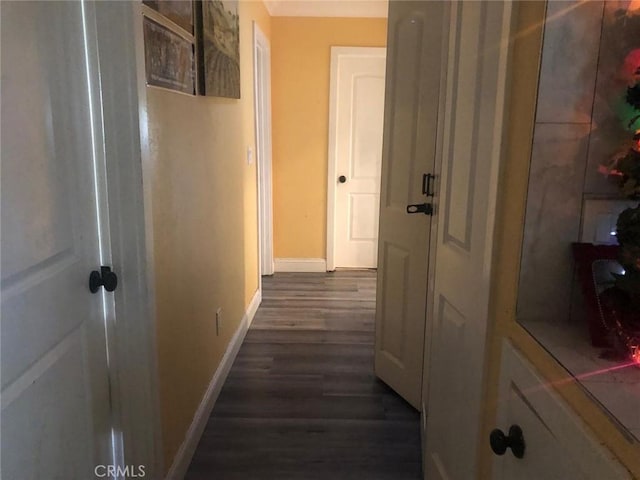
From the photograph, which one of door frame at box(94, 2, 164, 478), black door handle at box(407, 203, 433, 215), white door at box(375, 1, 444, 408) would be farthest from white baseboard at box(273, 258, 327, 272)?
door frame at box(94, 2, 164, 478)

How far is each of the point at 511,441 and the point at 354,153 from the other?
12.6 ft

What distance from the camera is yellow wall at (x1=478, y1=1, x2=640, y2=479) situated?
1.05 metres

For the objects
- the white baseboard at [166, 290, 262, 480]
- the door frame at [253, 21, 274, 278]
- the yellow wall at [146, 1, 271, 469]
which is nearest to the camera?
the yellow wall at [146, 1, 271, 469]

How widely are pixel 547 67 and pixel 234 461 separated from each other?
1.84 metres

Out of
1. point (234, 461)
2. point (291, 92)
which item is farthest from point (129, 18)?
point (291, 92)

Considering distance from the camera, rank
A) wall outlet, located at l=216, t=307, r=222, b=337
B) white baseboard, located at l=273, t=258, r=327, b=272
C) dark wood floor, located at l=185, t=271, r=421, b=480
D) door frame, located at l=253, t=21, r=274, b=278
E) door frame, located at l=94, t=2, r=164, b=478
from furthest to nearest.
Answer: white baseboard, located at l=273, t=258, r=327, b=272, door frame, located at l=253, t=21, r=274, b=278, wall outlet, located at l=216, t=307, r=222, b=337, dark wood floor, located at l=185, t=271, r=421, b=480, door frame, located at l=94, t=2, r=164, b=478

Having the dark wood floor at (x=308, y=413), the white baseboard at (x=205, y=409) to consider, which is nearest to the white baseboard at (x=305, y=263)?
the dark wood floor at (x=308, y=413)

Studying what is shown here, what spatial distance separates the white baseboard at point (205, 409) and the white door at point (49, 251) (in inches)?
18.8

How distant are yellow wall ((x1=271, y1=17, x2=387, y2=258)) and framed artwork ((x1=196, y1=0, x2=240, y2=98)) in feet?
5.57

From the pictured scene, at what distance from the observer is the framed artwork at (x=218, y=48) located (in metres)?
2.11

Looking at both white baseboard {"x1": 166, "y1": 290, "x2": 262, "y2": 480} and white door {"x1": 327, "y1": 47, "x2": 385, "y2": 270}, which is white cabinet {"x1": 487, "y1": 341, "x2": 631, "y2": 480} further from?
white door {"x1": 327, "y1": 47, "x2": 385, "y2": 270}

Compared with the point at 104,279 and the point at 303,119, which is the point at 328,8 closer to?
the point at 303,119

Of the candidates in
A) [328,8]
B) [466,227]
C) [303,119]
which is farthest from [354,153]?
[466,227]

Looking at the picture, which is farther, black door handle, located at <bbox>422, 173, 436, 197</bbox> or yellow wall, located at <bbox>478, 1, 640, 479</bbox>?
black door handle, located at <bbox>422, 173, 436, 197</bbox>
